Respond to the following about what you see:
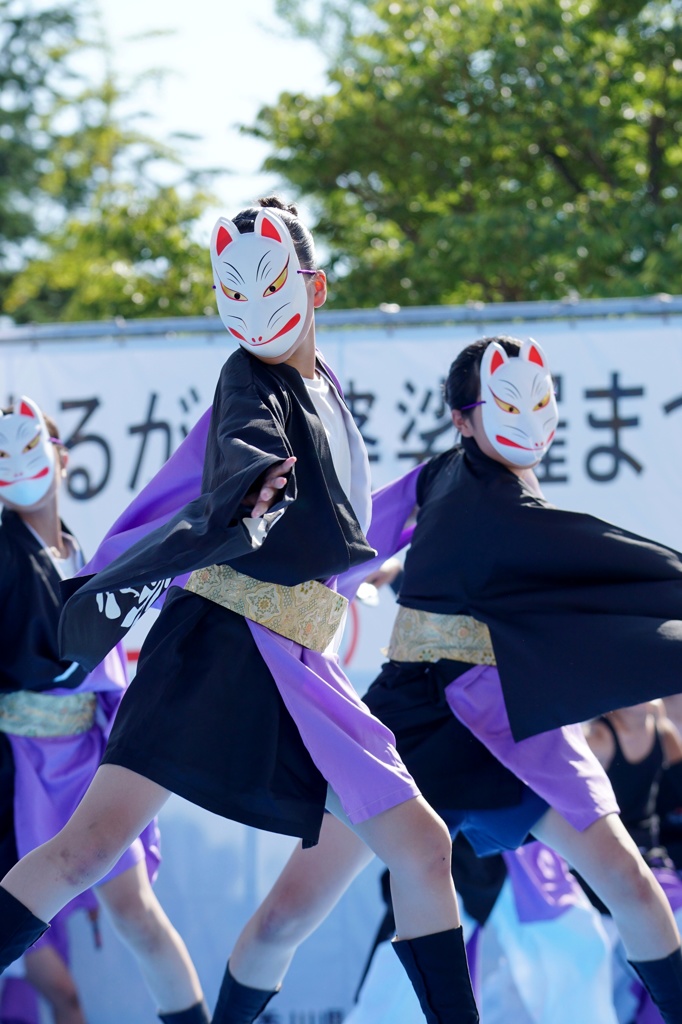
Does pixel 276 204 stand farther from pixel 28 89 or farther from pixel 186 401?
pixel 28 89

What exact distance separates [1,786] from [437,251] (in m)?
5.48

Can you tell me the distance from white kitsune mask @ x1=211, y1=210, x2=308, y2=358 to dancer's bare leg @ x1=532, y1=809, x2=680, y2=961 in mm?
1254

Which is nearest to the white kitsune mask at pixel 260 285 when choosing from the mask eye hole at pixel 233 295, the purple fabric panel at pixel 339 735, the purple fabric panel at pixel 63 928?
the mask eye hole at pixel 233 295

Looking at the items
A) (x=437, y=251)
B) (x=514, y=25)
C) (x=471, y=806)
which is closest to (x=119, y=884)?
(x=471, y=806)

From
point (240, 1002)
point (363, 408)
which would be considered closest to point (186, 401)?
point (363, 408)

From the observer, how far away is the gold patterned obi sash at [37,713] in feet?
10.1

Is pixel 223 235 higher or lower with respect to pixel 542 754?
higher

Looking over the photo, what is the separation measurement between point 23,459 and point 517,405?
1.29m

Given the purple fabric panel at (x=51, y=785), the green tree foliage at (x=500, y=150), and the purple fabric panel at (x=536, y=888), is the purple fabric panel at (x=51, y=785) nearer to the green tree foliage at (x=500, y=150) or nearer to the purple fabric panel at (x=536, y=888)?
the purple fabric panel at (x=536, y=888)

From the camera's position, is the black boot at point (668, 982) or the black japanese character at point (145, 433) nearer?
the black boot at point (668, 982)

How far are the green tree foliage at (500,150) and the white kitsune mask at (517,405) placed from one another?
4125 millimetres

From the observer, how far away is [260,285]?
227 cm

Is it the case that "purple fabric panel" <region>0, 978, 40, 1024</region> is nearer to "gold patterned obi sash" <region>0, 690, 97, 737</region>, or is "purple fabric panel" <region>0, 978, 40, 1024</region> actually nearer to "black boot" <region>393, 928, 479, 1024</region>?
"gold patterned obi sash" <region>0, 690, 97, 737</region>

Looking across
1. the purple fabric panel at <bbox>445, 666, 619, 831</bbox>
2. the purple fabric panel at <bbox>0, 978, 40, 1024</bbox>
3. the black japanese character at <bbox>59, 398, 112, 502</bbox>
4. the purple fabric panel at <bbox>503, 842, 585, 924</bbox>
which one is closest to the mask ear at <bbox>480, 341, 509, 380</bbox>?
the purple fabric panel at <bbox>445, 666, 619, 831</bbox>
